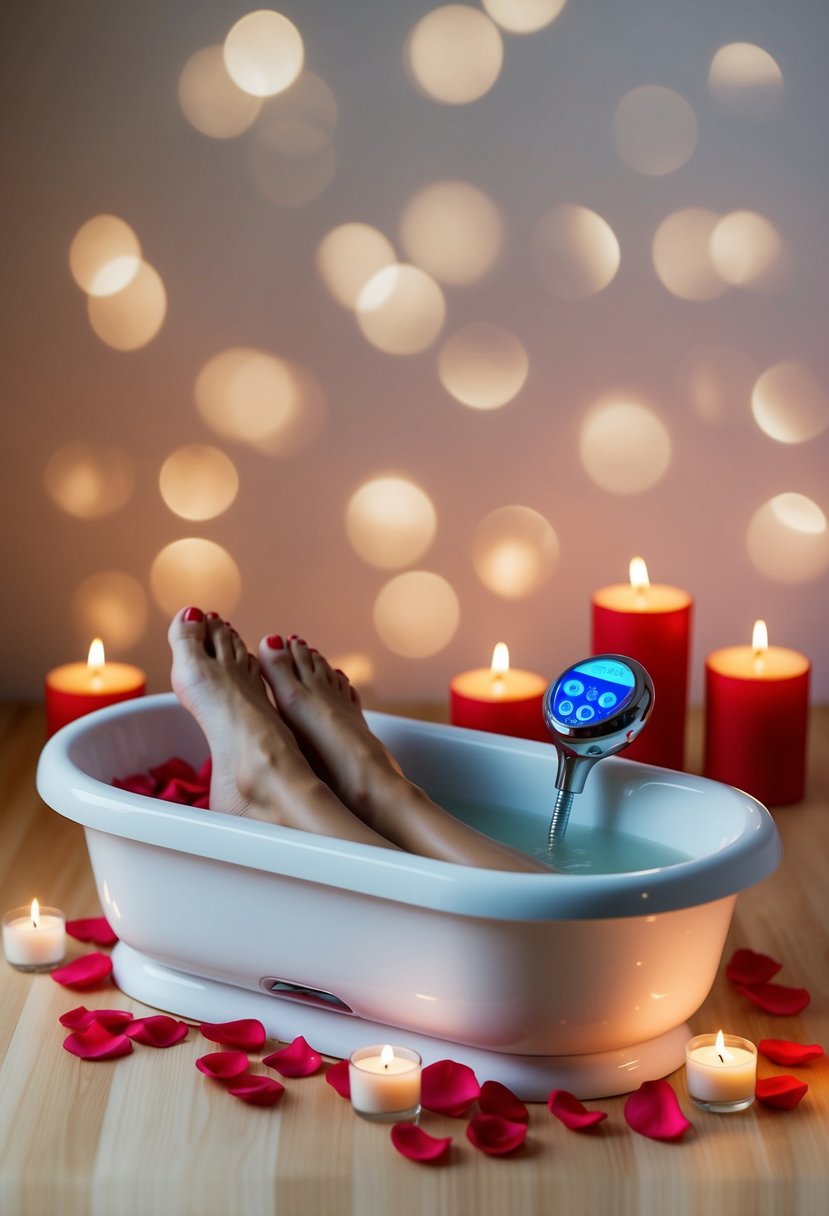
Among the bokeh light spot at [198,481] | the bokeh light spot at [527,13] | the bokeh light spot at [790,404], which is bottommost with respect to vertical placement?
the bokeh light spot at [198,481]

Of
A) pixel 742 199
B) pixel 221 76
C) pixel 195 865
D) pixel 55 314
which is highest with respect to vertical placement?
pixel 221 76

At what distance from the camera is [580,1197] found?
1104 mm

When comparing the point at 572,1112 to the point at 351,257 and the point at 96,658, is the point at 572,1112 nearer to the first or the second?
the point at 96,658

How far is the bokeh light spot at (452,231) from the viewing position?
200cm

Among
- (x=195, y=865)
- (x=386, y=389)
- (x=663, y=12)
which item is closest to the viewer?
(x=195, y=865)

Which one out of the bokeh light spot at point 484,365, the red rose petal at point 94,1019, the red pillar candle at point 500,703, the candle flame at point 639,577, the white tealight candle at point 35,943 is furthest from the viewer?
the bokeh light spot at point 484,365

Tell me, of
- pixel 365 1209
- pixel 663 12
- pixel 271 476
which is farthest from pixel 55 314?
pixel 365 1209

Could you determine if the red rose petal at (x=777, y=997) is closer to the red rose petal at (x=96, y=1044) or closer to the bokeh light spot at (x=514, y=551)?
the red rose petal at (x=96, y=1044)

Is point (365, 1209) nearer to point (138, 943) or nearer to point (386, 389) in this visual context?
point (138, 943)

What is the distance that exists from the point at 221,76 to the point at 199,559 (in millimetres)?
686

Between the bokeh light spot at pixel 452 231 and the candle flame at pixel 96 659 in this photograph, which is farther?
the bokeh light spot at pixel 452 231

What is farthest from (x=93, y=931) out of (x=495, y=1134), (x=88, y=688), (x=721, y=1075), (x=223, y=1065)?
(x=721, y=1075)

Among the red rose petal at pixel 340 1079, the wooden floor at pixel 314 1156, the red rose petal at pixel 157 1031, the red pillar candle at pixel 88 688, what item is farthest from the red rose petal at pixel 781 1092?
the red pillar candle at pixel 88 688

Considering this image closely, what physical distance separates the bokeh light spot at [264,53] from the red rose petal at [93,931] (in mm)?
1143
